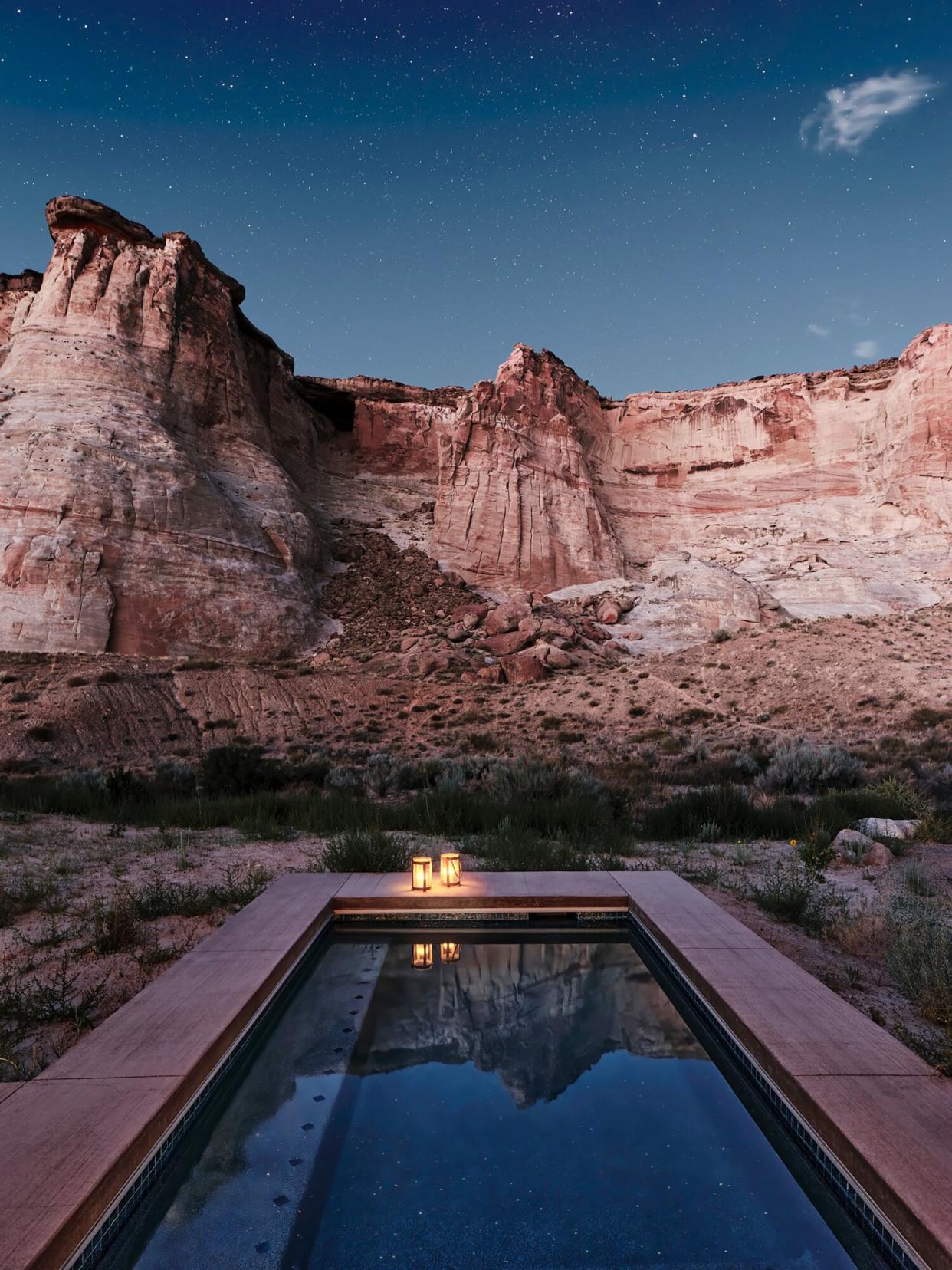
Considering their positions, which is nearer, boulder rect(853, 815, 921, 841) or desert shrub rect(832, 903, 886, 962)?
desert shrub rect(832, 903, 886, 962)

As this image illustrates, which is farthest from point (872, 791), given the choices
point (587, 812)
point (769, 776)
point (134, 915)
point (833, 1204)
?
point (134, 915)

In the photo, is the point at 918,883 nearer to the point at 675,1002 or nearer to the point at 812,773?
the point at 675,1002

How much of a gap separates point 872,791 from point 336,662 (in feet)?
71.3

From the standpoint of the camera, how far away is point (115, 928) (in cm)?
449

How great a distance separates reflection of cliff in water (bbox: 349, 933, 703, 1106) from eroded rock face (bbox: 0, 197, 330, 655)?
79.5ft

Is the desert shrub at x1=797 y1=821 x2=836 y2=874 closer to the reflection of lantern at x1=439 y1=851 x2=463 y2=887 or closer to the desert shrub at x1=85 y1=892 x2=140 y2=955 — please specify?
the reflection of lantern at x1=439 y1=851 x2=463 y2=887

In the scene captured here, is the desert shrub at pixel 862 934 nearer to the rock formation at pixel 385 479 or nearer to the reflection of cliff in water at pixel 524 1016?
the reflection of cliff in water at pixel 524 1016

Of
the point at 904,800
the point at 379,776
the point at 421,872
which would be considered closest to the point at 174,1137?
the point at 421,872

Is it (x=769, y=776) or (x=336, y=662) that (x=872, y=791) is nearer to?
(x=769, y=776)

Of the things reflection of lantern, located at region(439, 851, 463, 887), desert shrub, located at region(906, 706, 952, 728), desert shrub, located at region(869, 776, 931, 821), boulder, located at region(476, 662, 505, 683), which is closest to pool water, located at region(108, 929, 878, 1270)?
reflection of lantern, located at region(439, 851, 463, 887)

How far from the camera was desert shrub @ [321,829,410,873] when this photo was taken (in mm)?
6109

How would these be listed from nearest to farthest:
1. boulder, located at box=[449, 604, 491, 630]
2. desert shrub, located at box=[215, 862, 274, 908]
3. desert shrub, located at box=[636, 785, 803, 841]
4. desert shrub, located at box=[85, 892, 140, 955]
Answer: desert shrub, located at box=[85, 892, 140, 955] → desert shrub, located at box=[215, 862, 274, 908] → desert shrub, located at box=[636, 785, 803, 841] → boulder, located at box=[449, 604, 491, 630]

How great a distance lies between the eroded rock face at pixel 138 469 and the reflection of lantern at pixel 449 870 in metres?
23.3

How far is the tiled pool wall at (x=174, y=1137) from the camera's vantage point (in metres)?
1.99
